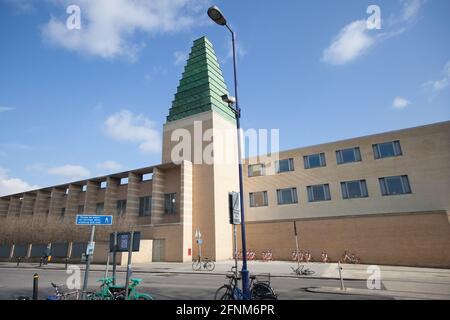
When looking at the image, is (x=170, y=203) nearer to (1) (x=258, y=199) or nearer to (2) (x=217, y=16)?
(1) (x=258, y=199)

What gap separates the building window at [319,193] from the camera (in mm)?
Answer: 29709

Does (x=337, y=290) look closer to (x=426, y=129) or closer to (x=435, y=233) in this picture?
(x=435, y=233)

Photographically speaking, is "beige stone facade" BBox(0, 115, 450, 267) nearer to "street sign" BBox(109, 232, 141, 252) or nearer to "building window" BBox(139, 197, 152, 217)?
"building window" BBox(139, 197, 152, 217)

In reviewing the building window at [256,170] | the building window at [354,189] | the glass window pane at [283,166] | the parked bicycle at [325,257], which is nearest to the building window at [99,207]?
the building window at [256,170]

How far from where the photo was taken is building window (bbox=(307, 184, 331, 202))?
97.5 ft

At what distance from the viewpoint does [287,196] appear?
31.9 metres

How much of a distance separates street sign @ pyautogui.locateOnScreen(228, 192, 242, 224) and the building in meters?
21.4

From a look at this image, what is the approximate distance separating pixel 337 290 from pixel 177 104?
34.4 m

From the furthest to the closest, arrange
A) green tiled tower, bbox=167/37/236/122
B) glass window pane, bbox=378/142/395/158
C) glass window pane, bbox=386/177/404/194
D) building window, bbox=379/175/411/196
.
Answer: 1. green tiled tower, bbox=167/37/236/122
2. glass window pane, bbox=378/142/395/158
3. glass window pane, bbox=386/177/404/194
4. building window, bbox=379/175/411/196

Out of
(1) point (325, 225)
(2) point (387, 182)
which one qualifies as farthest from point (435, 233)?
(1) point (325, 225)

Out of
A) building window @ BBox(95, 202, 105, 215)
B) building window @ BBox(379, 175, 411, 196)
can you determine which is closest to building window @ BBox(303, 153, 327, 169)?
building window @ BBox(379, 175, 411, 196)

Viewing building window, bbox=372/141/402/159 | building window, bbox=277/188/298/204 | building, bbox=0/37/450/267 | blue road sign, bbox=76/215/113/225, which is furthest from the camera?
building window, bbox=277/188/298/204

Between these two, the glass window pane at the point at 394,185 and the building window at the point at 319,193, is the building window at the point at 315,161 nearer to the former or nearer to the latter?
the building window at the point at 319,193

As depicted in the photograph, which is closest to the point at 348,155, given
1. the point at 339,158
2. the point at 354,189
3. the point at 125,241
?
the point at 339,158
